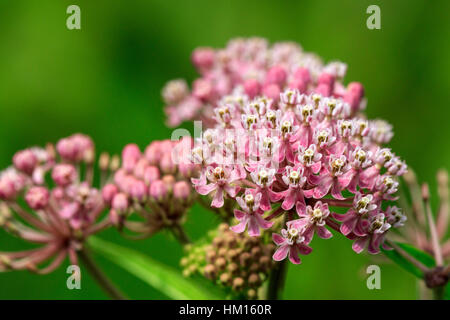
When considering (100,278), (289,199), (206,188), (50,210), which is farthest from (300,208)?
(50,210)

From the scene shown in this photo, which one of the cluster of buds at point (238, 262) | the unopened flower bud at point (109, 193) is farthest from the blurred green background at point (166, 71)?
Answer: the cluster of buds at point (238, 262)

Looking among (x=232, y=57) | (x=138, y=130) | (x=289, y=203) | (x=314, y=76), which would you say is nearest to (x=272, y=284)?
(x=289, y=203)

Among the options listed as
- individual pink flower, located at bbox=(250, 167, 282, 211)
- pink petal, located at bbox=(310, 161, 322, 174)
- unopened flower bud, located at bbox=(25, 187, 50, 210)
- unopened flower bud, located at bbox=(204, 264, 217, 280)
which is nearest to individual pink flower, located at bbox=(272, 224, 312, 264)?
individual pink flower, located at bbox=(250, 167, 282, 211)

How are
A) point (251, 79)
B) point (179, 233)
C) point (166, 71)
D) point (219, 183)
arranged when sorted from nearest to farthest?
point (219, 183)
point (179, 233)
point (251, 79)
point (166, 71)

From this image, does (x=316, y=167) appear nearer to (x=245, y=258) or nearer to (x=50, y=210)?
(x=245, y=258)

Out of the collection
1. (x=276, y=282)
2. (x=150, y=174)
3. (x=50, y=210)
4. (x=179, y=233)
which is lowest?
(x=276, y=282)

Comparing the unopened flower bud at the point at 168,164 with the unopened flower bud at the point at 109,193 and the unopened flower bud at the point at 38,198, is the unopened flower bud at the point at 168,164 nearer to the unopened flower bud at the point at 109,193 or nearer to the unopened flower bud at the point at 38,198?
the unopened flower bud at the point at 109,193
